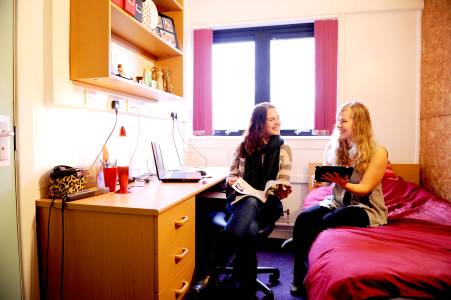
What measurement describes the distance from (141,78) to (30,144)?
0.94 metres

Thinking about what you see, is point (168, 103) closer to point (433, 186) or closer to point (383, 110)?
point (383, 110)

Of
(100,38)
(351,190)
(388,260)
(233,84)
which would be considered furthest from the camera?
(233,84)

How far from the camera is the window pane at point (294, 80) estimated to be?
10.5 ft

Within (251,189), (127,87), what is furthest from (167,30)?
(251,189)

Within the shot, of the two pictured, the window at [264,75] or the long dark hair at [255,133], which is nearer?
the long dark hair at [255,133]

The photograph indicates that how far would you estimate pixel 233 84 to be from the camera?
3.38m

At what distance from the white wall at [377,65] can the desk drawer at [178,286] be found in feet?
5.88

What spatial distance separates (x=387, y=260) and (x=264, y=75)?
8.23 feet

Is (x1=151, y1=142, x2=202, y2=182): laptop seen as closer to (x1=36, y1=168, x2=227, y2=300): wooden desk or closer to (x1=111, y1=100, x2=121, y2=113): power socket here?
(x1=111, y1=100, x2=121, y2=113): power socket

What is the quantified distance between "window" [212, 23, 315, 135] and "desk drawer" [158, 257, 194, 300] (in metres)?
2.06

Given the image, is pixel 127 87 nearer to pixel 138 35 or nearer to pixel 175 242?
pixel 138 35

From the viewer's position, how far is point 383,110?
2.94 meters

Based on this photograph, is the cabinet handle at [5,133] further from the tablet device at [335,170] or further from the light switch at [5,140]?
the tablet device at [335,170]

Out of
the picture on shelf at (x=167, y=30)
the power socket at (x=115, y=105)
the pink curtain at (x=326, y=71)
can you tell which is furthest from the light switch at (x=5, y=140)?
the pink curtain at (x=326, y=71)
